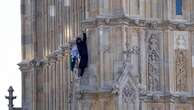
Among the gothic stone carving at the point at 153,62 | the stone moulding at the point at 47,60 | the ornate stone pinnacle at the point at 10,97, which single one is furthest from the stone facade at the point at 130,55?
the ornate stone pinnacle at the point at 10,97

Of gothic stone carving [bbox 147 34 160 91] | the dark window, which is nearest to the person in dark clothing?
gothic stone carving [bbox 147 34 160 91]

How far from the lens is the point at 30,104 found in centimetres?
7444

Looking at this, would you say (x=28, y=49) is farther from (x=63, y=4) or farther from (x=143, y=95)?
(x=143, y=95)

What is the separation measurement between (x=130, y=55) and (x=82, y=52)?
2224 mm

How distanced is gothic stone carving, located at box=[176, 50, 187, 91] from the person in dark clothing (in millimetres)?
4408

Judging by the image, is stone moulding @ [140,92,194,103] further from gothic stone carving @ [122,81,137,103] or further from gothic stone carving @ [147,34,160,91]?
gothic stone carving @ [122,81,137,103]

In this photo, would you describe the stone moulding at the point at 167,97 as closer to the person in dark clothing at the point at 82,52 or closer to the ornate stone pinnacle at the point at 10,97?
the person in dark clothing at the point at 82,52

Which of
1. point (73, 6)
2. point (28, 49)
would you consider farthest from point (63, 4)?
point (28, 49)

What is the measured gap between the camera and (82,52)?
6372 cm

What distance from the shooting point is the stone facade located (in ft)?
206

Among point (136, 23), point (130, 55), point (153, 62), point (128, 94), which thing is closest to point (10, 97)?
point (153, 62)

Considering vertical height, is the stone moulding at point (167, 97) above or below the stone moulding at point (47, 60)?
below

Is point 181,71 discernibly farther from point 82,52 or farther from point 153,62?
point 82,52

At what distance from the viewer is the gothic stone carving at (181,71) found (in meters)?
65.0
